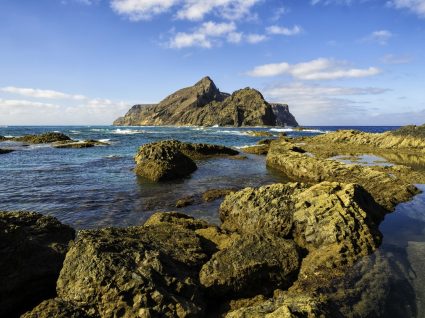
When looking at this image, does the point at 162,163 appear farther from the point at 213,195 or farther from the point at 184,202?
the point at 184,202

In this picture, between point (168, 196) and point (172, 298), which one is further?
point (168, 196)

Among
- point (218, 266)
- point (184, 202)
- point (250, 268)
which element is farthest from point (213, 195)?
point (250, 268)

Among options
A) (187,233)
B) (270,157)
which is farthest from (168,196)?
(270,157)

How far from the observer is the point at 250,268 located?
22.3ft

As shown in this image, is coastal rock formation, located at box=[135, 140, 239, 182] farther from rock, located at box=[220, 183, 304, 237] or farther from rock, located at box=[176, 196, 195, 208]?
rock, located at box=[220, 183, 304, 237]

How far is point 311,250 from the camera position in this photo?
861cm

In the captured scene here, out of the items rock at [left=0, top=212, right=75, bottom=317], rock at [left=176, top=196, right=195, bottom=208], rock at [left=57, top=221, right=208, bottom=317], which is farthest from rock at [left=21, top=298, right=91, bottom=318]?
rock at [left=176, top=196, right=195, bottom=208]

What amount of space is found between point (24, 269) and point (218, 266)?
381cm

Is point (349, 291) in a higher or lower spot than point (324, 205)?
lower

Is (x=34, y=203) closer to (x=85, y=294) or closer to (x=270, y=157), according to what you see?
(x=85, y=294)

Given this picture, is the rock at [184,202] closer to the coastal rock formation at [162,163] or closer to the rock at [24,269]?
the coastal rock formation at [162,163]

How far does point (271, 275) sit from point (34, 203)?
1262cm

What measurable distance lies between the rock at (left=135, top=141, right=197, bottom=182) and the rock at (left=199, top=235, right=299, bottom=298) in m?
13.5

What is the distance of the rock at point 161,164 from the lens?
20686 millimetres
